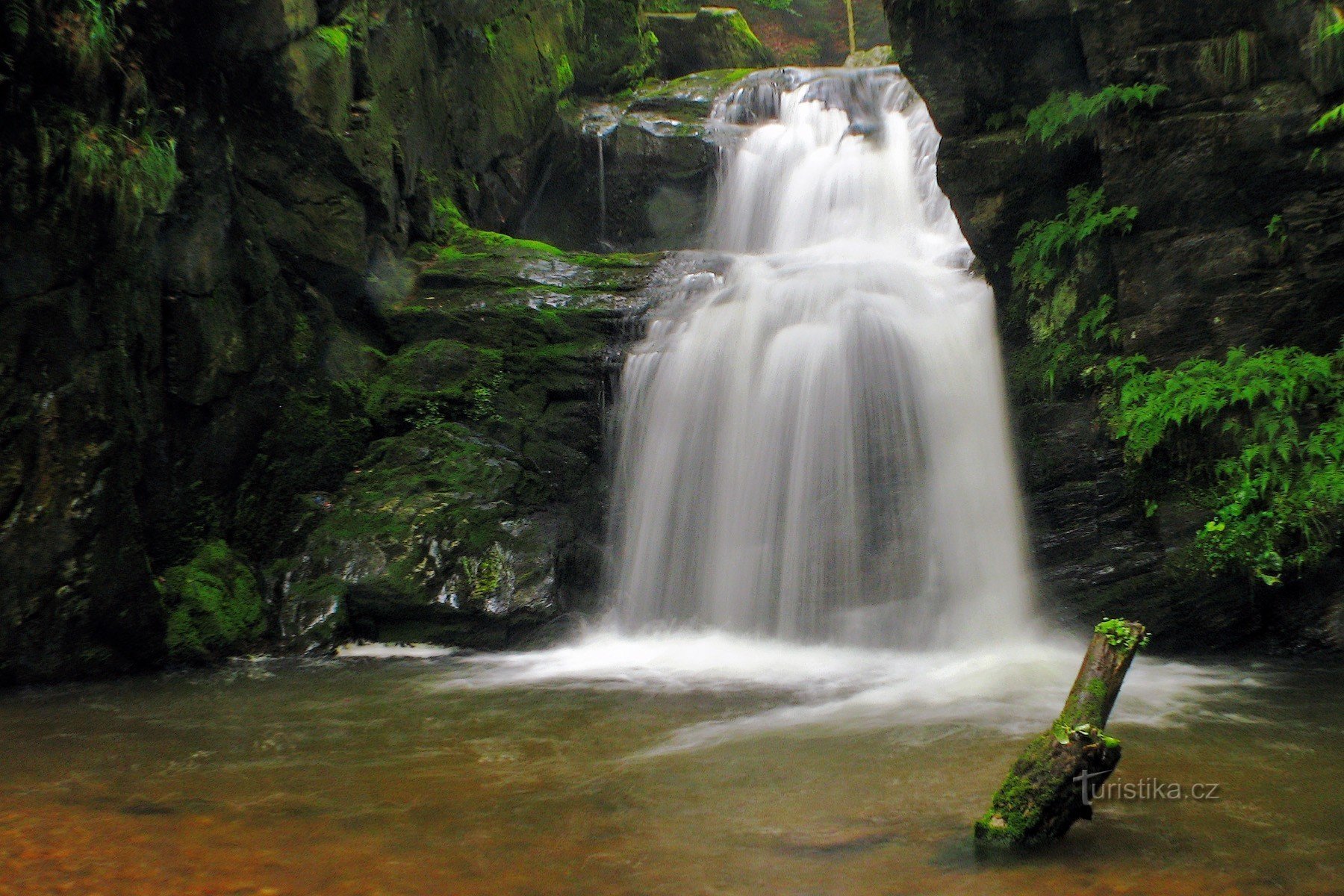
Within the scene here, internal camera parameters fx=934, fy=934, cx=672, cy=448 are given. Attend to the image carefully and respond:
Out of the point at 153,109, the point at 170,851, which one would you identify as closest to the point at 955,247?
the point at 153,109

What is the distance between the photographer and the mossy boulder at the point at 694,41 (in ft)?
62.2

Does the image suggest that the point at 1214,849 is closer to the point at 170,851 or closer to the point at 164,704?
the point at 170,851

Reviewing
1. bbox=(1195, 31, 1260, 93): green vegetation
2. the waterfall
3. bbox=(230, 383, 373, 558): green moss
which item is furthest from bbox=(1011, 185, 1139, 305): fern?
bbox=(230, 383, 373, 558): green moss

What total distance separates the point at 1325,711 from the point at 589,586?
5.56 m

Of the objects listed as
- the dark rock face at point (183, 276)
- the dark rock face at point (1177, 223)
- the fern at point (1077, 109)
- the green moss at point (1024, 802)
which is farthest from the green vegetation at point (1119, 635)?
the dark rock face at point (183, 276)

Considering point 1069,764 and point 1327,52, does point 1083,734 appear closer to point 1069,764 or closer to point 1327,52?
point 1069,764

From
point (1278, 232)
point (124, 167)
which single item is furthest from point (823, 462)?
point (124, 167)

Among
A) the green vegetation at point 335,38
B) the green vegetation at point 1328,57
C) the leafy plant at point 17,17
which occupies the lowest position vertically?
the leafy plant at point 17,17

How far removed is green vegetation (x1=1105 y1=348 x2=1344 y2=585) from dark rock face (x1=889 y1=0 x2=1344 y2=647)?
0.24m

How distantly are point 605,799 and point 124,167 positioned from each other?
540cm

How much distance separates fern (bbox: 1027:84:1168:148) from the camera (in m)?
7.05

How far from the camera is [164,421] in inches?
292

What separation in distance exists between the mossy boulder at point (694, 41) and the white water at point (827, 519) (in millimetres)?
9904

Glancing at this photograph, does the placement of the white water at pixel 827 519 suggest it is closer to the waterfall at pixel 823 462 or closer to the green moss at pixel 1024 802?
the waterfall at pixel 823 462
